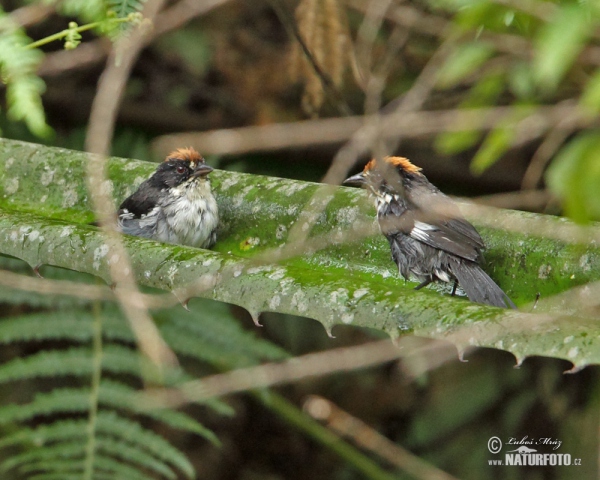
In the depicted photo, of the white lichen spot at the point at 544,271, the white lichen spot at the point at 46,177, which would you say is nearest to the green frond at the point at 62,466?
the white lichen spot at the point at 46,177

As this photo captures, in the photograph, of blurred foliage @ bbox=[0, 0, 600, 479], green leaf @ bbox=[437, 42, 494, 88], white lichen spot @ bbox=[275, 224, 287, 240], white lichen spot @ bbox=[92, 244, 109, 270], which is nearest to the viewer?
green leaf @ bbox=[437, 42, 494, 88]

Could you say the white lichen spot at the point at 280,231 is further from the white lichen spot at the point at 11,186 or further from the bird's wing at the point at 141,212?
the white lichen spot at the point at 11,186

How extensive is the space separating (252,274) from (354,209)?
3.69 ft

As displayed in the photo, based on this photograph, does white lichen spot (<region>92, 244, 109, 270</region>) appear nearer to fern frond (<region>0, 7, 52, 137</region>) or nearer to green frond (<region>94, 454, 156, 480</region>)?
fern frond (<region>0, 7, 52, 137</region>)

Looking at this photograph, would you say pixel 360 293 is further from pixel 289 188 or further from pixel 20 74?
pixel 20 74

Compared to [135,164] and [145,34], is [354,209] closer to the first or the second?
[135,164]

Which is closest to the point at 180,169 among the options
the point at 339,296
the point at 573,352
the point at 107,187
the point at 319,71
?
the point at 107,187

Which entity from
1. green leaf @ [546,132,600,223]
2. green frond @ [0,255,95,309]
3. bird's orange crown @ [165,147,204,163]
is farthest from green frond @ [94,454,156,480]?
green leaf @ [546,132,600,223]

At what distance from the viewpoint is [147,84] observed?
28.3ft

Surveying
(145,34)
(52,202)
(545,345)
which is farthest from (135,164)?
(545,345)

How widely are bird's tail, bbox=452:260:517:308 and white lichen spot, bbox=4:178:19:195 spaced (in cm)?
242

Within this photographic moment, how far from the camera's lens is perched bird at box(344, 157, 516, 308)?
386 centimetres

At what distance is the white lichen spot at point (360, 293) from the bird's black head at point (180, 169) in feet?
6.46

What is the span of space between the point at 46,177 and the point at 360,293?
2.31 m
